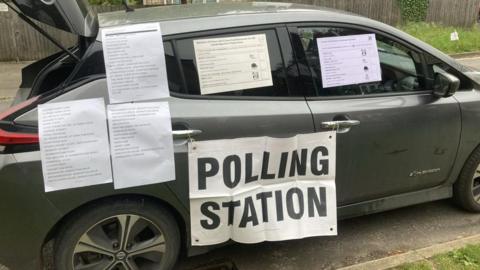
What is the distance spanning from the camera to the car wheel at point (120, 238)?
2674 mm

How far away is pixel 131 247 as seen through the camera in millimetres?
2857

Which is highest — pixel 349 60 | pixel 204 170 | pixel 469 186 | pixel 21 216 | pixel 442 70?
pixel 349 60

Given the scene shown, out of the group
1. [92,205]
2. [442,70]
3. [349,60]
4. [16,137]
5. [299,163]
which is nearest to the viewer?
[16,137]

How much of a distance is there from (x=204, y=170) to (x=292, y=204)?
634 millimetres

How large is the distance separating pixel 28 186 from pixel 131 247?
27.4 inches

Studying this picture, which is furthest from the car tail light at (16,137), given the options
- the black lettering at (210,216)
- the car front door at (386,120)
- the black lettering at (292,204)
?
the car front door at (386,120)

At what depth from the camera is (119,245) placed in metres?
2.82

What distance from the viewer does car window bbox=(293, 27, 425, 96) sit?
3.12 meters

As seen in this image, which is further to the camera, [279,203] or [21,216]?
[279,203]

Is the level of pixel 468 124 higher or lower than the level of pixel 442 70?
lower

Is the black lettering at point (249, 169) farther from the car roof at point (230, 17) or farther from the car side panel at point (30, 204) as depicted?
the car roof at point (230, 17)

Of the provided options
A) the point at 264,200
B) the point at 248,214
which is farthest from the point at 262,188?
the point at 248,214

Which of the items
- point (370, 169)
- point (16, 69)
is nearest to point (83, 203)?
point (370, 169)

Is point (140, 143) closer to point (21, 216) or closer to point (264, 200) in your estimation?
point (21, 216)
